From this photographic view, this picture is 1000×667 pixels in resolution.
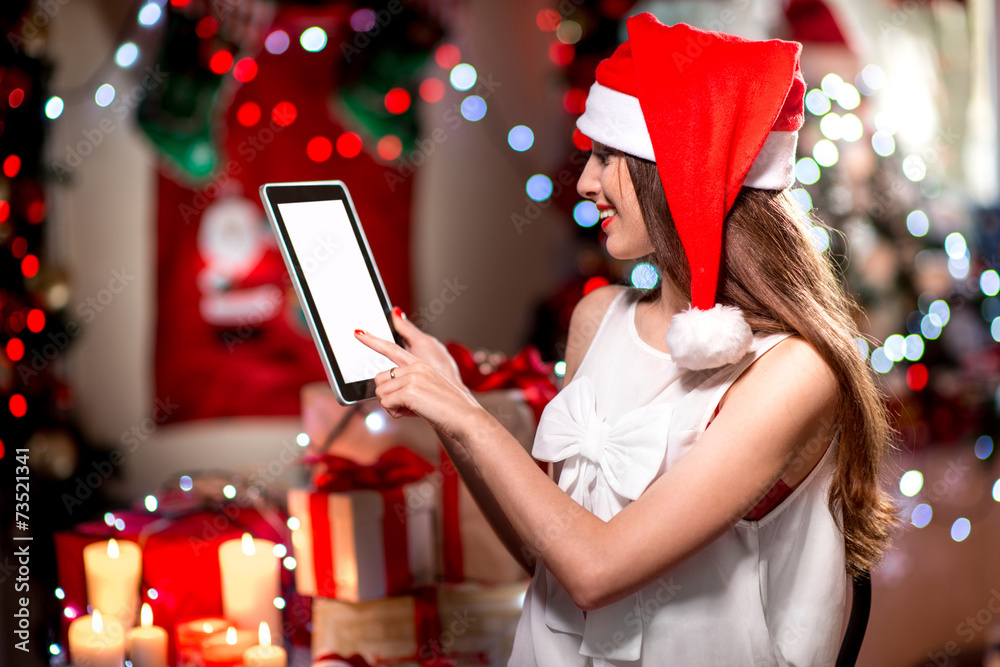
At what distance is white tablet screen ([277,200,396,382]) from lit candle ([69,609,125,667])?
0.68m

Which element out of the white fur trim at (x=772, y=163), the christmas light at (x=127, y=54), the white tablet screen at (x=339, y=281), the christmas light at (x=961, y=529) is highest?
the christmas light at (x=127, y=54)

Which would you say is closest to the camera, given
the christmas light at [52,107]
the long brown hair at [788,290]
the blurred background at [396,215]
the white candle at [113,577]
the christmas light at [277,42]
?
the long brown hair at [788,290]

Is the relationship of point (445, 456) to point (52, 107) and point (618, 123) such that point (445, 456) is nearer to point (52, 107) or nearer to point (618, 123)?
point (618, 123)

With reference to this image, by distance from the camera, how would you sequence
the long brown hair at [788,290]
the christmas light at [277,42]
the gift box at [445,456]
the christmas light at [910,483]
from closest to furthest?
1. the long brown hair at [788,290]
2. the gift box at [445,456]
3. the christmas light at [277,42]
4. the christmas light at [910,483]

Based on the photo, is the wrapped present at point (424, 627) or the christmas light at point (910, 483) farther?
the christmas light at point (910, 483)

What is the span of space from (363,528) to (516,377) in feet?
1.48

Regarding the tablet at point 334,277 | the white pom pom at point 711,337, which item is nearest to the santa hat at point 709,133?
the white pom pom at point 711,337

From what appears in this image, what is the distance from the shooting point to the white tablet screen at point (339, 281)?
107 centimetres

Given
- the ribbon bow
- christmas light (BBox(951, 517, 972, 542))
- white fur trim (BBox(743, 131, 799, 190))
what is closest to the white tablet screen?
the ribbon bow

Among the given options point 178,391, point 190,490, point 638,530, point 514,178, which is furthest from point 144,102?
point 638,530

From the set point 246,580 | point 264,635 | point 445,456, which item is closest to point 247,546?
point 246,580

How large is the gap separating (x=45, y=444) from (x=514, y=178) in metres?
1.75

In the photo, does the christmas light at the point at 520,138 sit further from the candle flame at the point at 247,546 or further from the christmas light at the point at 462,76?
the candle flame at the point at 247,546

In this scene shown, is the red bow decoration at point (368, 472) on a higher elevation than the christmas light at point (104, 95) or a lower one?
lower
